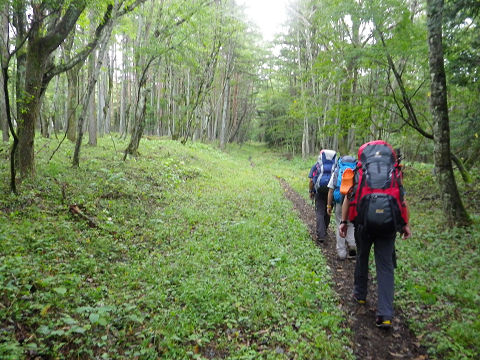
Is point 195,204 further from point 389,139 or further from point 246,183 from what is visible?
point 389,139

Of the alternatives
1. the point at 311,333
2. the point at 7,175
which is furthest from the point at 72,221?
the point at 311,333

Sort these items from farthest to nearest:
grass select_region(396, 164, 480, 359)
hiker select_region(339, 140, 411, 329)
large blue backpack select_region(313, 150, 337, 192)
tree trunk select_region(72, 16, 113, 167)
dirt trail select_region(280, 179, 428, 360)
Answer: tree trunk select_region(72, 16, 113, 167), large blue backpack select_region(313, 150, 337, 192), hiker select_region(339, 140, 411, 329), grass select_region(396, 164, 480, 359), dirt trail select_region(280, 179, 428, 360)

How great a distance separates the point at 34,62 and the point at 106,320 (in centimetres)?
703

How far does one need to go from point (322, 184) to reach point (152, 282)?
4279 mm

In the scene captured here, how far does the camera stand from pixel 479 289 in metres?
4.68

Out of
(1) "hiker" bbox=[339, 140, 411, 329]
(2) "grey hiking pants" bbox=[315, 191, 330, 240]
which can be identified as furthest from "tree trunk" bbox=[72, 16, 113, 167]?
(1) "hiker" bbox=[339, 140, 411, 329]

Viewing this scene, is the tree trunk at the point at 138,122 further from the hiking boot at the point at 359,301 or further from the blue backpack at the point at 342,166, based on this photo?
the hiking boot at the point at 359,301

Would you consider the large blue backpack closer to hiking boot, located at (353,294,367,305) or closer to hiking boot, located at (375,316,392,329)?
hiking boot, located at (353,294,367,305)

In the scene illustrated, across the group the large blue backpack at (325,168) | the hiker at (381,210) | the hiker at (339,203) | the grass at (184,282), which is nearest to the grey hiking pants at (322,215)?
the large blue backpack at (325,168)

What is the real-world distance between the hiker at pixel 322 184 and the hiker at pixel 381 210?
2.75 m

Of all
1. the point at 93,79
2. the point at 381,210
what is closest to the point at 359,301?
the point at 381,210

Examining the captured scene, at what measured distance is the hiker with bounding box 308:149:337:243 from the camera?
7020 millimetres

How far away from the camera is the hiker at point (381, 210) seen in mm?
3863

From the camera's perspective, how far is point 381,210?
3.85 meters
